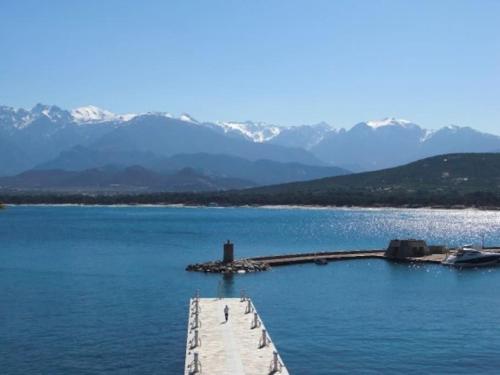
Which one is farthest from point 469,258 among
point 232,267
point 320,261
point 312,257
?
point 232,267

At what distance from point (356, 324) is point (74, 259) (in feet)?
192

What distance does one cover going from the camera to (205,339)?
156 ft

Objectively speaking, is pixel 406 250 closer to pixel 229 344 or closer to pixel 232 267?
pixel 232 267

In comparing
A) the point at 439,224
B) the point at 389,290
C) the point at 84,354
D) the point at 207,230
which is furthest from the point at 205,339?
the point at 439,224

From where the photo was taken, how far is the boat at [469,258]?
9388cm

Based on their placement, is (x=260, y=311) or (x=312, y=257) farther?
(x=312, y=257)

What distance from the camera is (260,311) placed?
61.9 meters

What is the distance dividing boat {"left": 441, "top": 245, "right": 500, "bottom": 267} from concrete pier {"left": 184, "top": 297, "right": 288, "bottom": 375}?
43.3 m

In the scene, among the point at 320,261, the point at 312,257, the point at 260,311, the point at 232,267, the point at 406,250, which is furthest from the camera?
the point at 406,250

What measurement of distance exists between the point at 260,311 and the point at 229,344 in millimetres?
15985

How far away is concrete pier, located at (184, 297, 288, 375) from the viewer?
4097 cm

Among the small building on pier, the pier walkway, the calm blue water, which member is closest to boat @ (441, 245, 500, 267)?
the calm blue water

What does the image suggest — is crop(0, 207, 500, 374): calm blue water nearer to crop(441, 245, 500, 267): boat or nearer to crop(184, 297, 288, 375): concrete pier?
crop(184, 297, 288, 375): concrete pier

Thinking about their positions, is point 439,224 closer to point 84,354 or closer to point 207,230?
point 207,230
